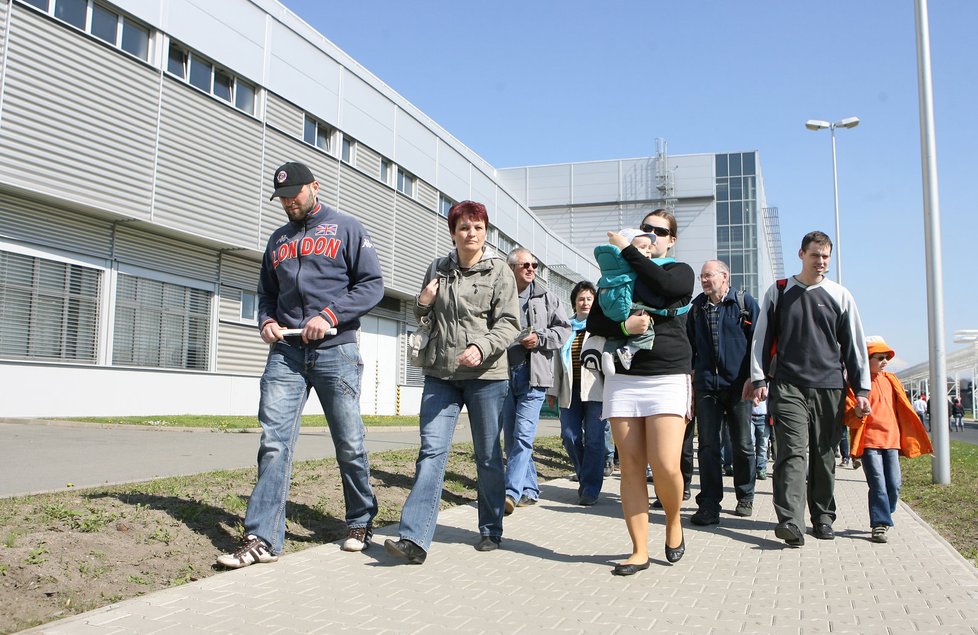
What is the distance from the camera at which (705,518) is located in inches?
239

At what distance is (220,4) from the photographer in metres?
19.3

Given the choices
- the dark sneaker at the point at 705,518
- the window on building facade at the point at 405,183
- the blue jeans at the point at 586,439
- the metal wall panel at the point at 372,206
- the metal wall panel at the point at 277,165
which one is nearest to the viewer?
the dark sneaker at the point at 705,518

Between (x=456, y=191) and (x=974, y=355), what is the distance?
117 feet

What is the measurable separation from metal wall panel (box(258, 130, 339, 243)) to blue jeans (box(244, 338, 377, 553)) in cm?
1658

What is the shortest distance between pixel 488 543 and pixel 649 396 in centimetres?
136

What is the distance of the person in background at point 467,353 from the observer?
15.2ft

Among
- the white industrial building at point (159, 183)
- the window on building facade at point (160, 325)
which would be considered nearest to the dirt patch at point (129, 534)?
the white industrial building at point (159, 183)

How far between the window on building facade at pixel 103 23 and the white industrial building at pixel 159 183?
0.13 feet

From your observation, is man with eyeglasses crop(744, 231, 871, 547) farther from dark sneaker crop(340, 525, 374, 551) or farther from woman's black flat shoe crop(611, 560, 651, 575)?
dark sneaker crop(340, 525, 374, 551)

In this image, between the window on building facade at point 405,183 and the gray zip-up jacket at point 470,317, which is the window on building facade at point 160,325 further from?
the gray zip-up jacket at point 470,317

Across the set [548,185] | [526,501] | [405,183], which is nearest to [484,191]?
[405,183]

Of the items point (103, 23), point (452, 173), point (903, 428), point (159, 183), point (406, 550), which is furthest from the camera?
point (452, 173)

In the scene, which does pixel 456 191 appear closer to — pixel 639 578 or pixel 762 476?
pixel 762 476

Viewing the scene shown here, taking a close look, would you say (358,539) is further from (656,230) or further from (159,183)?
(159,183)
